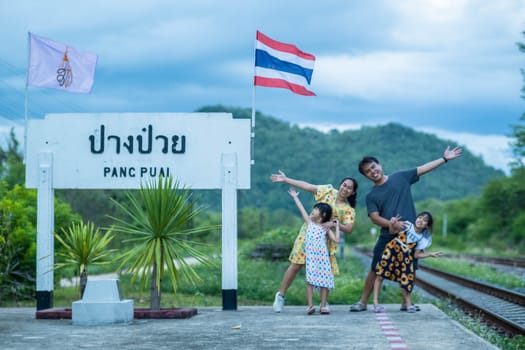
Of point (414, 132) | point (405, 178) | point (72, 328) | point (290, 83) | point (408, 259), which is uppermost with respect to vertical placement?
point (414, 132)

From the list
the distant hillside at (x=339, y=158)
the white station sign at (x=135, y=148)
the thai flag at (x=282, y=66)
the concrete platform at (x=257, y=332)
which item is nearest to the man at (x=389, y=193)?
the concrete platform at (x=257, y=332)

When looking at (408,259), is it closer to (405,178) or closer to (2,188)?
(405,178)

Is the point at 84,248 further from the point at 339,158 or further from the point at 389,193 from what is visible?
the point at 339,158

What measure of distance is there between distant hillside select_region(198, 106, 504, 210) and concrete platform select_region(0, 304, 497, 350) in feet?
267

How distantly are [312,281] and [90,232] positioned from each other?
11.3 feet

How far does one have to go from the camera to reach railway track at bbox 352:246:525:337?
47.5 ft

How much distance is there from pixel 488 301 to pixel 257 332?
33.6 feet

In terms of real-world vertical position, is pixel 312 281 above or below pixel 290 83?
below

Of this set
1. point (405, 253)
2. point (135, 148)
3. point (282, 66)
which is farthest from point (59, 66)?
point (405, 253)

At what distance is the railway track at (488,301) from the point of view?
14492 mm

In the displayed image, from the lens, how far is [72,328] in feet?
36.5

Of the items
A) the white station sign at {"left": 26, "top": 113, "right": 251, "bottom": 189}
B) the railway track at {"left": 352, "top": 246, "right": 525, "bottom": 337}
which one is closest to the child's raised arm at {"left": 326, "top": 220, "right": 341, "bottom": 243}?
the white station sign at {"left": 26, "top": 113, "right": 251, "bottom": 189}

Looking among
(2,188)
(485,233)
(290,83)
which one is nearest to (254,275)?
(2,188)

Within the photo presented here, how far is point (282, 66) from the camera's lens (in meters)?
14.4
